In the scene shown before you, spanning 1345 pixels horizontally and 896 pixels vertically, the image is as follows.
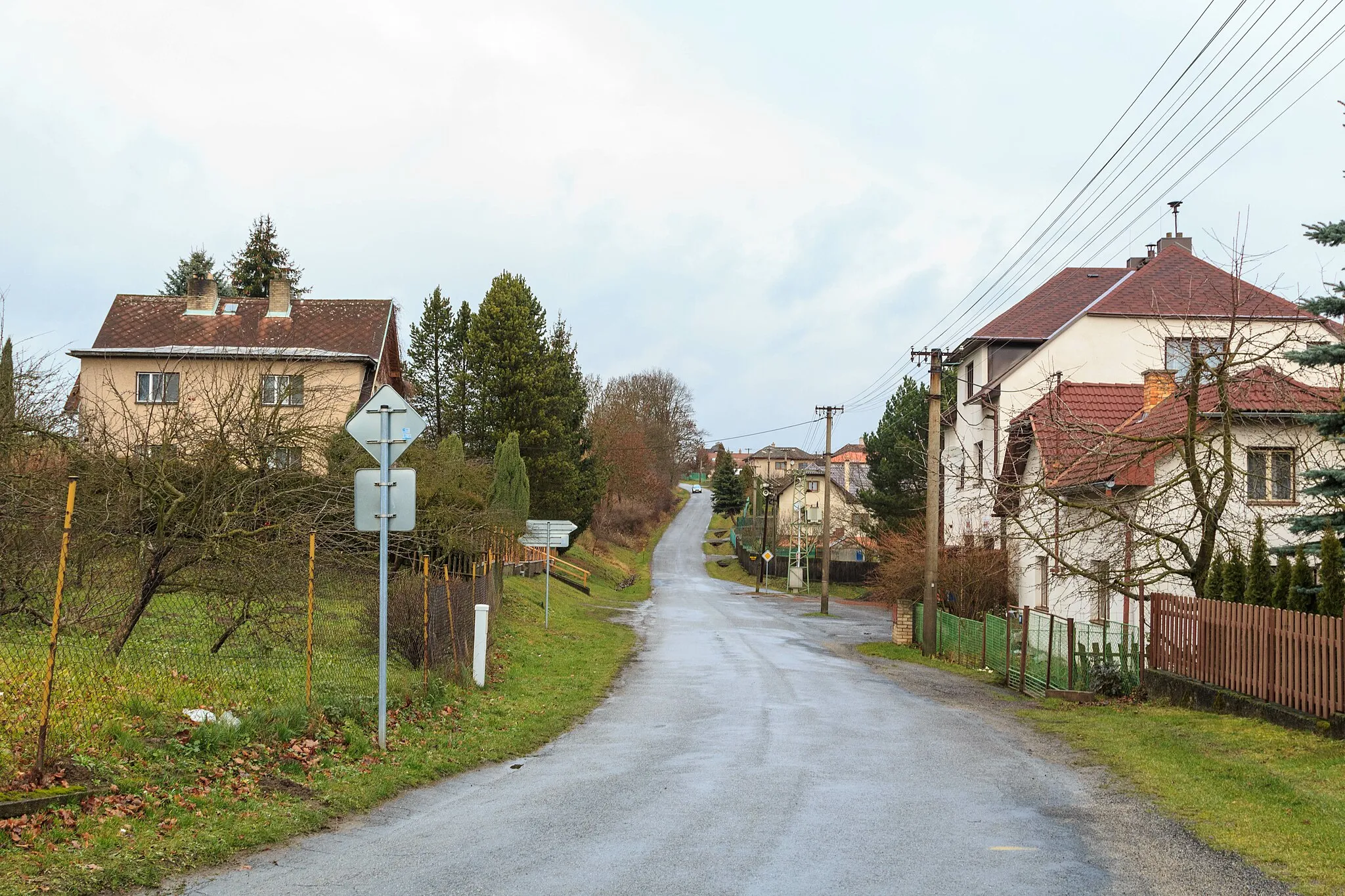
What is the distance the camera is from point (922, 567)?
34688mm

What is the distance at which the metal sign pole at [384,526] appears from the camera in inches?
453

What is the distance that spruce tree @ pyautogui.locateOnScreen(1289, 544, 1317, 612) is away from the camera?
587 inches

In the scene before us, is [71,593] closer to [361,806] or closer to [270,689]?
[270,689]

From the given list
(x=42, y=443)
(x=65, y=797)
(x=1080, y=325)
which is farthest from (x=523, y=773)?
(x=1080, y=325)

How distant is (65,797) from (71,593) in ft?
16.5

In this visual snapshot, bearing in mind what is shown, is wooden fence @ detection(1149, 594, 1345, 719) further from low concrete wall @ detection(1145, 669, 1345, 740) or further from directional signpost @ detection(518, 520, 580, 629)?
directional signpost @ detection(518, 520, 580, 629)

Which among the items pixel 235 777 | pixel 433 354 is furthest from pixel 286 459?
pixel 433 354

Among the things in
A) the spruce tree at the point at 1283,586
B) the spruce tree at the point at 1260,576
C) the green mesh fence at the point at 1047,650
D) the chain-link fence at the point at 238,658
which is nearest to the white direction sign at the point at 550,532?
the green mesh fence at the point at 1047,650

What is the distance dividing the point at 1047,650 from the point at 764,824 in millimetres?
13350

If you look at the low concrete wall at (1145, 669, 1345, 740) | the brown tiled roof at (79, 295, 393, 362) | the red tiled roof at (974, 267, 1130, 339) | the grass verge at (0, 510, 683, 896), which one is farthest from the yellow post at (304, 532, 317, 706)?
the red tiled roof at (974, 267, 1130, 339)

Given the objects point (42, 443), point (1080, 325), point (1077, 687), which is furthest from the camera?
point (1080, 325)

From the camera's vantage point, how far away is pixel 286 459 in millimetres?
14492

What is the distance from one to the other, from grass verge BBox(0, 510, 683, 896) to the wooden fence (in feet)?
28.4

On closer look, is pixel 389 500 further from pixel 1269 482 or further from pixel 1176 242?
pixel 1176 242
